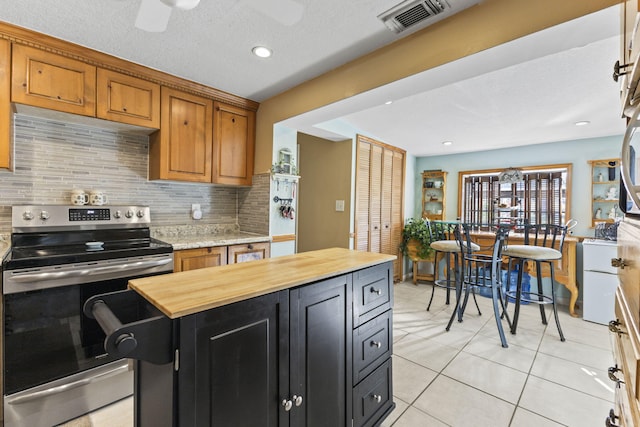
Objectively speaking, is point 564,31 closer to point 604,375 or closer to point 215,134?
point 604,375

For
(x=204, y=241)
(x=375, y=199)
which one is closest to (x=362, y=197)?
(x=375, y=199)

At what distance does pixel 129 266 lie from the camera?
1981 millimetres

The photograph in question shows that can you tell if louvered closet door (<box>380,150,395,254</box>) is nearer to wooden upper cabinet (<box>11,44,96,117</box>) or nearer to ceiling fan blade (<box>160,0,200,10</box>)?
ceiling fan blade (<box>160,0,200,10</box>)

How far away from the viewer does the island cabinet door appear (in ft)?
2.86

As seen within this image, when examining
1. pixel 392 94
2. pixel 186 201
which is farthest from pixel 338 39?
pixel 186 201

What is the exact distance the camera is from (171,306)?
0.87 m

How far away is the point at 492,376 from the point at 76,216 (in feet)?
11.1

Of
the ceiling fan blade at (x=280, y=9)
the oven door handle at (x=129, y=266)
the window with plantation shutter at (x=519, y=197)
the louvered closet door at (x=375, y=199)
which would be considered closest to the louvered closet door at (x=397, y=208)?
the louvered closet door at (x=375, y=199)

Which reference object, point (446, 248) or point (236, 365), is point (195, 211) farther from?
point (446, 248)

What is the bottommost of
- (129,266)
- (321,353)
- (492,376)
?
(492,376)

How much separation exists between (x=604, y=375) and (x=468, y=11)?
9.17ft

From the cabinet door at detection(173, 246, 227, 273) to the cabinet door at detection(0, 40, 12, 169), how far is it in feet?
4.02

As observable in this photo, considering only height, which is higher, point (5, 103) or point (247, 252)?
point (5, 103)

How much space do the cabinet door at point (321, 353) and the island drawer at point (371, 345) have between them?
2.5 inches
